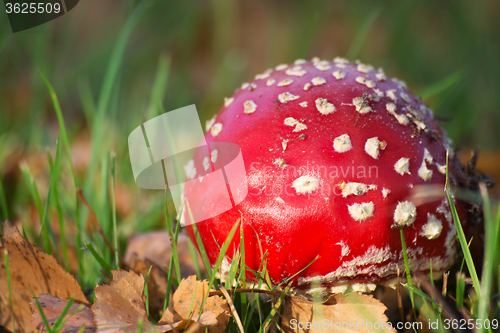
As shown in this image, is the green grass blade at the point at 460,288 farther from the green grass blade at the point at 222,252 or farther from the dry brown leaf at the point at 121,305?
the dry brown leaf at the point at 121,305

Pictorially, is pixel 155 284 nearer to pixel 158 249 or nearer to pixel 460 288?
pixel 158 249

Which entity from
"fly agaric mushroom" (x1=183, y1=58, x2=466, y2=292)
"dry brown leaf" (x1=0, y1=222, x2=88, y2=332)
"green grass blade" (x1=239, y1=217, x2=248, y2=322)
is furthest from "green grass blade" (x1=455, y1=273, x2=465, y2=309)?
"dry brown leaf" (x1=0, y1=222, x2=88, y2=332)

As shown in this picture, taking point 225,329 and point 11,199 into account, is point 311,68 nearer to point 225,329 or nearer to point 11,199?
point 225,329

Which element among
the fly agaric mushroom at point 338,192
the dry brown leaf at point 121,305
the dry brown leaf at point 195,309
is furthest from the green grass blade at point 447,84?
the dry brown leaf at point 121,305

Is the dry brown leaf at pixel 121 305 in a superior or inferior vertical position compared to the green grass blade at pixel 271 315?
superior

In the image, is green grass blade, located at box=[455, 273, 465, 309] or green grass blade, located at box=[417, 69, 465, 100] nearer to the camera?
green grass blade, located at box=[455, 273, 465, 309]

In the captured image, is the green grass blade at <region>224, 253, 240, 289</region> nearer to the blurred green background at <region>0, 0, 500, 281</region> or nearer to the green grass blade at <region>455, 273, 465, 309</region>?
the green grass blade at <region>455, 273, 465, 309</region>
